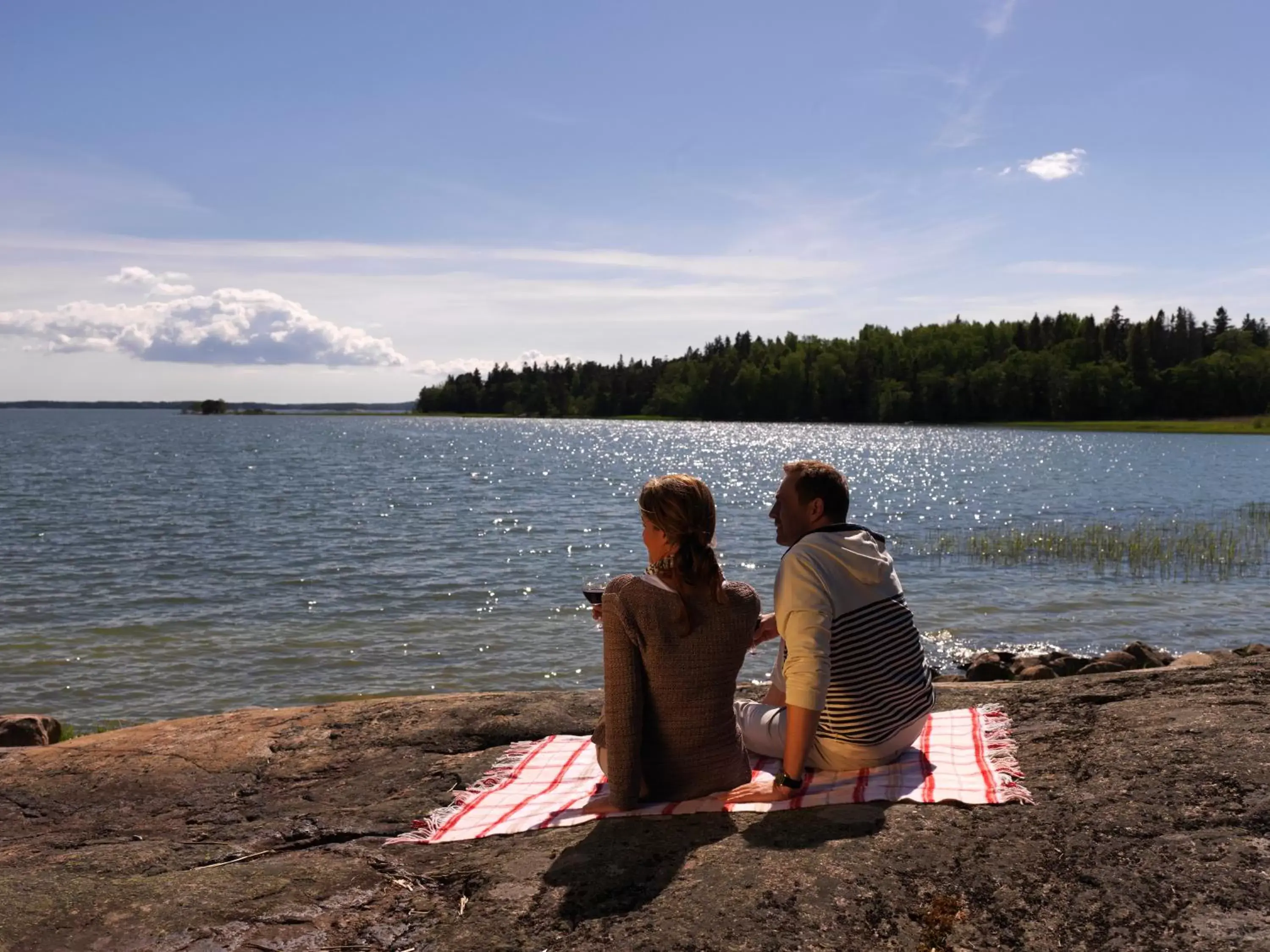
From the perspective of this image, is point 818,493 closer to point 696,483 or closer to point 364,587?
point 696,483

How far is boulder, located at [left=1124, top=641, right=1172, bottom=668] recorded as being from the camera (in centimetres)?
1327

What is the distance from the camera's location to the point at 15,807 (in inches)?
235

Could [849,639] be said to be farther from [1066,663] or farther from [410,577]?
[410,577]

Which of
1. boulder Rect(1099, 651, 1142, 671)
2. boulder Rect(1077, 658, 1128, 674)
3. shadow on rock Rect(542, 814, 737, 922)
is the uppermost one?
shadow on rock Rect(542, 814, 737, 922)

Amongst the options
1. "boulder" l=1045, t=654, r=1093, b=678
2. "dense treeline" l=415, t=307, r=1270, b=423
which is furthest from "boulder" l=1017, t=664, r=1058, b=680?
"dense treeline" l=415, t=307, r=1270, b=423

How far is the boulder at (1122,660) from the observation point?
Answer: 12.8 m

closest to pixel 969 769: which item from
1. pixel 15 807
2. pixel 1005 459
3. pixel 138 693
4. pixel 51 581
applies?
pixel 15 807

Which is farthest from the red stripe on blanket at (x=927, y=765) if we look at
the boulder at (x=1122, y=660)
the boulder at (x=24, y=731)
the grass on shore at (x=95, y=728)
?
the grass on shore at (x=95, y=728)

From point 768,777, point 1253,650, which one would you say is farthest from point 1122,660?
point 768,777

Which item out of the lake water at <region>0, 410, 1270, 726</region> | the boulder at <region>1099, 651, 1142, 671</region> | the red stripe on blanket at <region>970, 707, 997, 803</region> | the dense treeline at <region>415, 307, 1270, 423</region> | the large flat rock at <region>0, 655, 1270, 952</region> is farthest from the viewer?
the dense treeline at <region>415, 307, 1270, 423</region>

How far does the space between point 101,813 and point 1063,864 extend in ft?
16.2

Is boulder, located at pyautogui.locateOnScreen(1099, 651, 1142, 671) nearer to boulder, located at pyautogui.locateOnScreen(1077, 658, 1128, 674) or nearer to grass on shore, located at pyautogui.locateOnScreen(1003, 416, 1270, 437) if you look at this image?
boulder, located at pyautogui.locateOnScreen(1077, 658, 1128, 674)

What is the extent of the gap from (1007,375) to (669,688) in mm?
157442

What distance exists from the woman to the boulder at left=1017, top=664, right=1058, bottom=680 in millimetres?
8192
